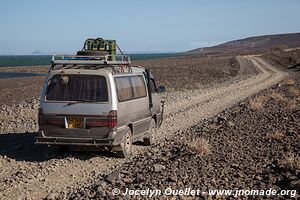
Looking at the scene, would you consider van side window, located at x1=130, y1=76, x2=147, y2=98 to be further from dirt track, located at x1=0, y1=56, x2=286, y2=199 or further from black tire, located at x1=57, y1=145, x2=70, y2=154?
black tire, located at x1=57, y1=145, x2=70, y2=154

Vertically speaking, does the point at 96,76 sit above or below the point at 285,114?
above

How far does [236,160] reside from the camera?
29.0 feet

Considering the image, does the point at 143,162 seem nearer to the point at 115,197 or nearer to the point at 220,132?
the point at 115,197

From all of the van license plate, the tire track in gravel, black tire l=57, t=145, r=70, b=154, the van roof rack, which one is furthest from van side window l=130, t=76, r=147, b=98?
the tire track in gravel

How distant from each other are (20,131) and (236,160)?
7498mm

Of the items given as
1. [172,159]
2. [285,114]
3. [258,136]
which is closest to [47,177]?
[172,159]

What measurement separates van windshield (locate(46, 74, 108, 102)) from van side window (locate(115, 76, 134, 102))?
1.33 feet

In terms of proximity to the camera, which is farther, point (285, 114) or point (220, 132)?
point (285, 114)

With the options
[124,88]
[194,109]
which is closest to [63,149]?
[124,88]

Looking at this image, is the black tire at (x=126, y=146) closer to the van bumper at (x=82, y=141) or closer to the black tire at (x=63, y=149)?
the van bumper at (x=82, y=141)

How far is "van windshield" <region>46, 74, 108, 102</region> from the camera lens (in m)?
9.50

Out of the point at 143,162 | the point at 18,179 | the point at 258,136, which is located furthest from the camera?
the point at 258,136

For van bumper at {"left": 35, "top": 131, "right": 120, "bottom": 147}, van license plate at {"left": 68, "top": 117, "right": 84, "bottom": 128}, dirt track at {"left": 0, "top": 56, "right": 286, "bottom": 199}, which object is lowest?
dirt track at {"left": 0, "top": 56, "right": 286, "bottom": 199}

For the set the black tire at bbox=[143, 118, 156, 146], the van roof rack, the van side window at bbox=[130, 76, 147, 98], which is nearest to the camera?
the van roof rack
